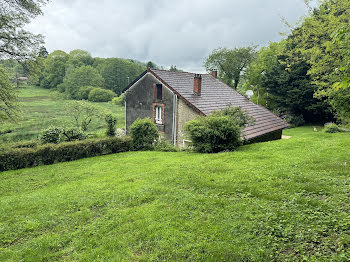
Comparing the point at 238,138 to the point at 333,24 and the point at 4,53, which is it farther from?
the point at 333,24

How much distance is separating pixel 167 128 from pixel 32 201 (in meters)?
14.7

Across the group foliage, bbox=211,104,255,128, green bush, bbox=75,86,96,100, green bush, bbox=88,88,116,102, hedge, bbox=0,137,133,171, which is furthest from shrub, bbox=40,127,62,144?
green bush, bbox=75,86,96,100

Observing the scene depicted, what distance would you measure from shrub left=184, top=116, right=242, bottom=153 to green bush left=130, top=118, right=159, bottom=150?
13.8 feet

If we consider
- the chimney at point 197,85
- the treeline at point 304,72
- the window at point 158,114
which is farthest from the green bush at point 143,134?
the treeline at point 304,72

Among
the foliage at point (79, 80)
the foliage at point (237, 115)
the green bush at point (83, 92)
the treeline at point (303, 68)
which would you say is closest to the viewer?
the foliage at point (237, 115)

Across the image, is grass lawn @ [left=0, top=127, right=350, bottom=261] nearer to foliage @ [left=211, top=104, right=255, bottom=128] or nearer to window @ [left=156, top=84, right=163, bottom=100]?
foliage @ [left=211, top=104, right=255, bottom=128]

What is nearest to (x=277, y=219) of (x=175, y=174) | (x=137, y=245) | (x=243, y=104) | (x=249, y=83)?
(x=137, y=245)

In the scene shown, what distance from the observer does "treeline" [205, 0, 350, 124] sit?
20719 mm

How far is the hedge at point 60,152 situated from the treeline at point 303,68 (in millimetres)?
13476

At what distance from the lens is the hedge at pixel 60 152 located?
13.3m

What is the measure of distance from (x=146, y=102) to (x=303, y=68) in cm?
2339

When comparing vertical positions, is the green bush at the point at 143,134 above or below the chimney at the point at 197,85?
below

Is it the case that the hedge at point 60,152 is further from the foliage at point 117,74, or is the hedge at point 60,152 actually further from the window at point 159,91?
the foliage at point 117,74

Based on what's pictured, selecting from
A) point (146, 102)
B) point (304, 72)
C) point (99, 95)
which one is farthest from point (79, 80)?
point (304, 72)
